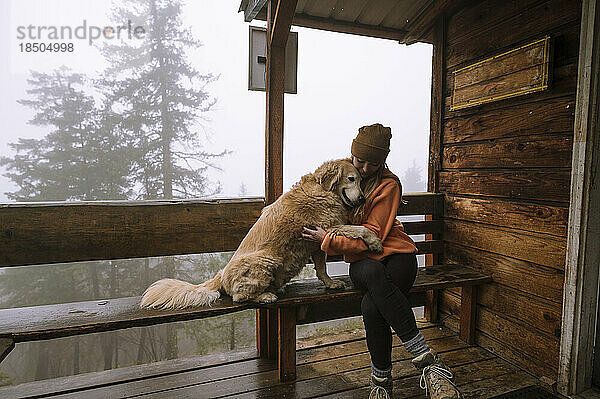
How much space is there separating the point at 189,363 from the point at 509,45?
11.2ft

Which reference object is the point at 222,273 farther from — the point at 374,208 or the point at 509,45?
the point at 509,45

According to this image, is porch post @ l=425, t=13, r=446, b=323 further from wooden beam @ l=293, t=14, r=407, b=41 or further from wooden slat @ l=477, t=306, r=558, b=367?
wooden slat @ l=477, t=306, r=558, b=367

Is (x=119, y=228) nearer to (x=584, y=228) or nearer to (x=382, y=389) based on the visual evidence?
(x=382, y=389)

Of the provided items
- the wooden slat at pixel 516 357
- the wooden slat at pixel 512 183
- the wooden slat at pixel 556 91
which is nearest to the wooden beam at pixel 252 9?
the wooden slat at pixel 556 91

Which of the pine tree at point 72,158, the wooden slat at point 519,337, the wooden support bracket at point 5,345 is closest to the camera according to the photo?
the wooden support bracket at point 5,345

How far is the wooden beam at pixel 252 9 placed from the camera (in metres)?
2.64

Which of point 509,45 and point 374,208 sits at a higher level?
point 509,45

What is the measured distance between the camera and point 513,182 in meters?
2.73

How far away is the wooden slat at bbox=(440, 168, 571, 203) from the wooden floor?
4.28 feet

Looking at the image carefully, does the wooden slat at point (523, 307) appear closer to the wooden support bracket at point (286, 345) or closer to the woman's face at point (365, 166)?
the woman's face at point (365, 166)

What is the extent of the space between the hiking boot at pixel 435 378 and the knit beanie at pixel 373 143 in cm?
112

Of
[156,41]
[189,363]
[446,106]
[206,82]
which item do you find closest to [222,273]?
[189,363]

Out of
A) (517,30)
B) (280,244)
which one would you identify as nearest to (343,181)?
(280,244)

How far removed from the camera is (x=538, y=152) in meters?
2.52
